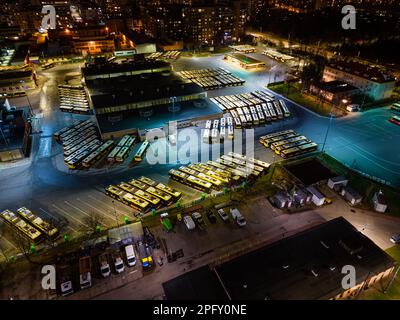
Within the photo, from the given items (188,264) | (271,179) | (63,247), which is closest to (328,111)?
(271,179)

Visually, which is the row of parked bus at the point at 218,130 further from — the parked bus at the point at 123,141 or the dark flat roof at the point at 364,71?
the dark flat roof at the point at 364,71

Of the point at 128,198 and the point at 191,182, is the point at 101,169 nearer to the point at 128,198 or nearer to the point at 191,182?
the point at 128,198

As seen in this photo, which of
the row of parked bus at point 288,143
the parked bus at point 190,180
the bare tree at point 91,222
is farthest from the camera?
Answer: the row of parked bus at point 288,143

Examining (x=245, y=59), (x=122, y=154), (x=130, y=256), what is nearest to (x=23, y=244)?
(x=130, y=256)

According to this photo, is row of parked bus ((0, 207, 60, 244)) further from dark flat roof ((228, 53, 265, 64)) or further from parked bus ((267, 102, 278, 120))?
dark flat roof ((228, 53, 265, 64))

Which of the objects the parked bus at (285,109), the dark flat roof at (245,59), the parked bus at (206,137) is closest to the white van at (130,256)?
the parked bus at (206,137)

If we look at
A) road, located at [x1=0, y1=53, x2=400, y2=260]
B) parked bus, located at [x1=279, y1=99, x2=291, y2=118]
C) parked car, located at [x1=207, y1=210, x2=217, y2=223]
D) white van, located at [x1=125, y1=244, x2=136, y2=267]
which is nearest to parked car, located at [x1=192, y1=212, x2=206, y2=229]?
parked car, located at [x1=207, y1=210, x2=217, y2=223]
